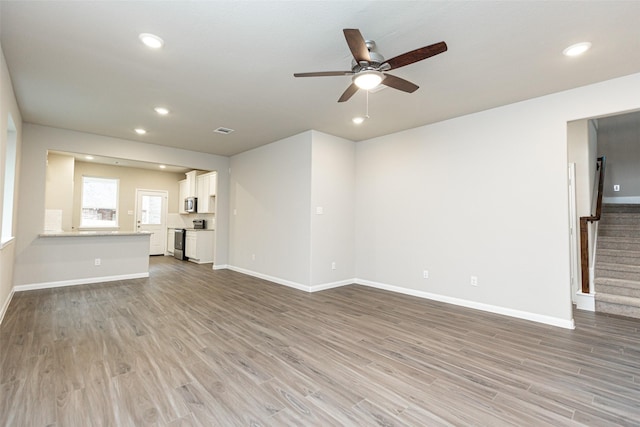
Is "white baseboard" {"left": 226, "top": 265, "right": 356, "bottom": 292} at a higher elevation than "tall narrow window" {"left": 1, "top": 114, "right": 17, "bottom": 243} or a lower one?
lower

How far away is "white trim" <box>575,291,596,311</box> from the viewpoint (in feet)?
12.8

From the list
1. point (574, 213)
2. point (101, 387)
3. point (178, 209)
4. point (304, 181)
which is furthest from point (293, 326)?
point (178, 209)

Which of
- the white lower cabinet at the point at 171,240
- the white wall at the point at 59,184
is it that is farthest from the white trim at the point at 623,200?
the white wall at the point at 59,184

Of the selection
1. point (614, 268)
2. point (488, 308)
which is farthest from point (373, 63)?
point (614, 268)

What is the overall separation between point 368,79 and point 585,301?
13.6 feet

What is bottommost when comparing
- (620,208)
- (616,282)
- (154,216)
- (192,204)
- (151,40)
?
(616,282)

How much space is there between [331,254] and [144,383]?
3.46m

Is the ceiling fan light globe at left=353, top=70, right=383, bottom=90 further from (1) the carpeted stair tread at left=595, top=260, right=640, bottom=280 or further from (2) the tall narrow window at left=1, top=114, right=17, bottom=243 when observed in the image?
(2) the tall narrow window at left=1, top=114, right=17, bottom=243

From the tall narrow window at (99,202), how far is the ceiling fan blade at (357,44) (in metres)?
8.80

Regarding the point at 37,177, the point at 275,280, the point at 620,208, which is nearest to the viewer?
the point at 37,177

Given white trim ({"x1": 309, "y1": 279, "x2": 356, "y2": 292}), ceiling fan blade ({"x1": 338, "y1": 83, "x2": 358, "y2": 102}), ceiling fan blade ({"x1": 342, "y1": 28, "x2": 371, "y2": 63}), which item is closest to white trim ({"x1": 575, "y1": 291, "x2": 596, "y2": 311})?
white trim ({"x1": 309, "y1": 279, "x2": 356, "y2": 292})

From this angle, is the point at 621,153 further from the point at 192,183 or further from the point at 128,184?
the point at 128,184

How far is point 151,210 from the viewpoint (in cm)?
923

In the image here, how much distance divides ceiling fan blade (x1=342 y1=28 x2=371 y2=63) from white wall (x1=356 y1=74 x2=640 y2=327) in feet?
8.47
